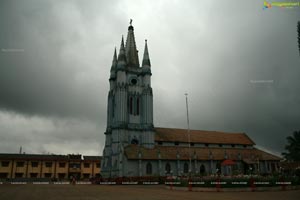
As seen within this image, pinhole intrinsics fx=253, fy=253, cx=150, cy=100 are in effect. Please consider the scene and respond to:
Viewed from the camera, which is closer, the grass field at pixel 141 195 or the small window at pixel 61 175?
the grass field at pixel 141 195

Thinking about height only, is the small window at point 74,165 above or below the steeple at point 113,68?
below

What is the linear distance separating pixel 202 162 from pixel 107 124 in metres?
28.4

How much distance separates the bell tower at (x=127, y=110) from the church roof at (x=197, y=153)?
2559 millimetres

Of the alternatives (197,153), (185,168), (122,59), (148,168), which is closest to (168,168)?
(185,168)

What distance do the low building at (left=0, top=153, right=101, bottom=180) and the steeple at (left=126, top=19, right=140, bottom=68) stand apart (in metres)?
46.9

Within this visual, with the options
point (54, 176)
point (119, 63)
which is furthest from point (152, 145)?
point (54, 176)

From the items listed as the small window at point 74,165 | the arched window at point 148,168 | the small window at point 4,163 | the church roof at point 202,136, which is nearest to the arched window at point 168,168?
the arched window at point 148,168

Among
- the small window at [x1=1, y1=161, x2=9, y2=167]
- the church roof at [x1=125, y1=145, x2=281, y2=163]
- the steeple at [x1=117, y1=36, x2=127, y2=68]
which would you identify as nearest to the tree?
the church roof at [x1=125, y1=145, x2=281, y2=163]

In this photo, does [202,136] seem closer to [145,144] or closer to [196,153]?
[196,153]

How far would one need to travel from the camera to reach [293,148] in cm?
8212

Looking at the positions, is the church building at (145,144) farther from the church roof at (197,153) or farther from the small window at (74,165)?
the small window at (74,165)

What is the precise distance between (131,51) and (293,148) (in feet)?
199

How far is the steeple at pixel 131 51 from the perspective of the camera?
74556 millimetres

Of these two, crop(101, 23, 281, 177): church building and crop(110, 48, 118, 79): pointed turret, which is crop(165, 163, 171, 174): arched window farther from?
crop(110, 48, 118, 79): pointed turret
